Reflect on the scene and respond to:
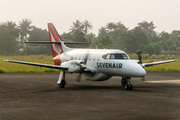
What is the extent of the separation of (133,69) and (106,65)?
2439mm

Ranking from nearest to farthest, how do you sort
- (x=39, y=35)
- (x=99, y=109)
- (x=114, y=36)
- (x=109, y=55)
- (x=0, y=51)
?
1. (x=99, y=109)
2. (x=109, y=55)
3. (x=0, y=51)
4. (x=39, y=35)
5. (x=114, y=36)

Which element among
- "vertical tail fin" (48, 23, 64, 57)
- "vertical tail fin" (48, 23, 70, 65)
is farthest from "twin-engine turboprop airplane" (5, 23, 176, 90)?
"vertical tail fin" (48, 23, 64, 57)

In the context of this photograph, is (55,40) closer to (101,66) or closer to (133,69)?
(101,66)

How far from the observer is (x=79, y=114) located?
10172 millimetres

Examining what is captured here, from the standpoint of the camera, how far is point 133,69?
54.4 feet

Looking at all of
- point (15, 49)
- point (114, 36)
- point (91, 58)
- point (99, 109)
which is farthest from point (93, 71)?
point (114, 36)

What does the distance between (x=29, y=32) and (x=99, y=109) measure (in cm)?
13238

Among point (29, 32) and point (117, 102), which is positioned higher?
point (29, 32)

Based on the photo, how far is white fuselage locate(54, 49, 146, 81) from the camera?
16.8 metres

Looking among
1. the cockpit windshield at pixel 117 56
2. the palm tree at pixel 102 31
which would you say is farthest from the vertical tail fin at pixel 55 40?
the palm tree at pixel 102 31

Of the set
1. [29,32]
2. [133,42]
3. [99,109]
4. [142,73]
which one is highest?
[29,32]

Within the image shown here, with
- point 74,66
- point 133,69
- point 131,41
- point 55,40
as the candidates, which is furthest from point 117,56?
point 131,41

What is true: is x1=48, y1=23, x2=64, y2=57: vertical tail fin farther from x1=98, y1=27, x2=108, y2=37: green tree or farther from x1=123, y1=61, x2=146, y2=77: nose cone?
x1=98, y1=27, x2=108, y2=37: green tree

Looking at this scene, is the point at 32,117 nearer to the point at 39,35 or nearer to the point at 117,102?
the point at 117,102
